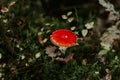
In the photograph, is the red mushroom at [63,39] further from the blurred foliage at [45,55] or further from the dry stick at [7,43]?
the dry stick at [7,43]

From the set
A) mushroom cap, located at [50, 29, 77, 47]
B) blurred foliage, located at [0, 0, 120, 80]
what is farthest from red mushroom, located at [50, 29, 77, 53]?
blurred foliage, located at [0, 0, 120, 80]

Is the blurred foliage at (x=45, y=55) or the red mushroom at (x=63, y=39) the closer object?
the red mushroom at (x=63, y=39)

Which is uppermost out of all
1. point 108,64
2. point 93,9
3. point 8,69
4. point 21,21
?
point 93,9

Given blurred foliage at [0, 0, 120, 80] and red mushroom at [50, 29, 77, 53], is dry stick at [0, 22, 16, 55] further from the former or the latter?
red mushroom at [50, 29, 77, 53]

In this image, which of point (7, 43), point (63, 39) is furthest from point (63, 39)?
point (7, 43)

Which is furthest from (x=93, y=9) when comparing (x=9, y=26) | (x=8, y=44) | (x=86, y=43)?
(x=8, y=44)

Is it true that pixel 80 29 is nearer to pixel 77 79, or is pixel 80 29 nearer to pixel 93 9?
pixel 77 79

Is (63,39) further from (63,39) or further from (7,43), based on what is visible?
(7,43)

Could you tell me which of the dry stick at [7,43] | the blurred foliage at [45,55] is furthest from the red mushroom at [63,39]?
the dry stick at [7,43]
